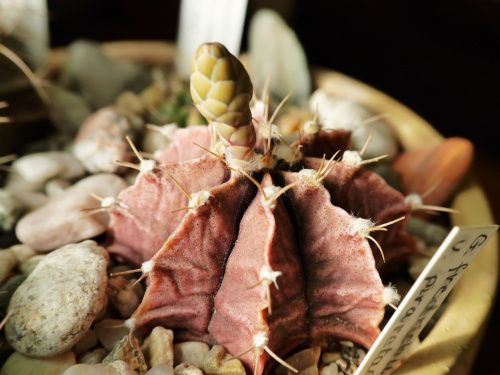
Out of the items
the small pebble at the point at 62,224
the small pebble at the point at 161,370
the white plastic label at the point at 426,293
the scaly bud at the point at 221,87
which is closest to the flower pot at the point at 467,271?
the white plastic label at the point at 426,293

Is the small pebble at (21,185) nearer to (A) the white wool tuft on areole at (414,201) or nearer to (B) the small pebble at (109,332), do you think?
(B) the small pebble at (109,332)

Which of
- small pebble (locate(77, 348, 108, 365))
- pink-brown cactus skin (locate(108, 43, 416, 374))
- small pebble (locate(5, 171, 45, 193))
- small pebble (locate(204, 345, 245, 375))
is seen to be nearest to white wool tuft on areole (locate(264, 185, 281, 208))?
pink-brown cactus skin (locate(108, 43, 416, 374))

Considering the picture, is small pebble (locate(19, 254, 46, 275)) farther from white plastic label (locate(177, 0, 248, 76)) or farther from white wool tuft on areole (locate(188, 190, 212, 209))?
white plastic label (locate(177, 0, 248, 76))

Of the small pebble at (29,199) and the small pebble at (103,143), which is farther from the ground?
the small pebble at (103,143)

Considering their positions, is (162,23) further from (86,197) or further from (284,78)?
(86,197)

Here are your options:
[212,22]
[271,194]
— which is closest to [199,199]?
[271,194]

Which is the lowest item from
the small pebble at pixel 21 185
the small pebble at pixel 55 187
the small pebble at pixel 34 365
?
the small pebble at pixel 34 365
